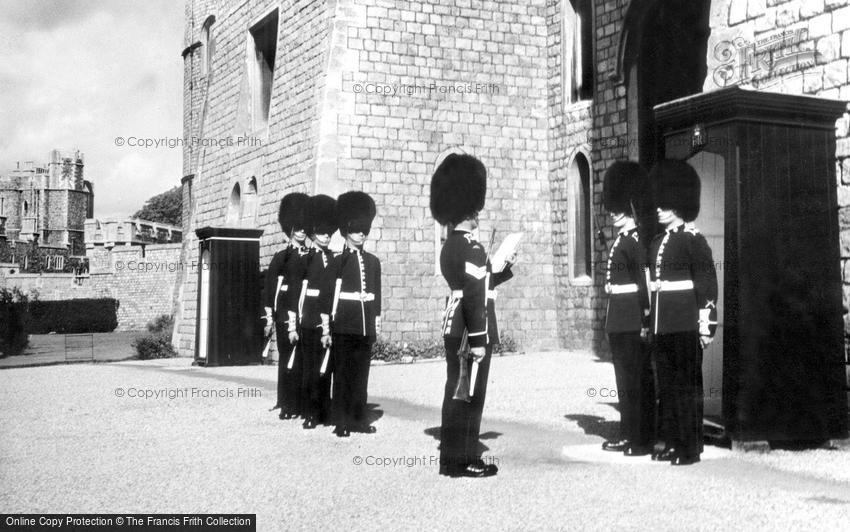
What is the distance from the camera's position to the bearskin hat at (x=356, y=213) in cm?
801

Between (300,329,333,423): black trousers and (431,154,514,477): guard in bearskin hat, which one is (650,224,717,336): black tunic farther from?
(300,329,333,423): black trousers

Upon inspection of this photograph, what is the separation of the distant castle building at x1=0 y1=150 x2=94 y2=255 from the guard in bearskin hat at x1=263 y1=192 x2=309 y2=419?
229 cm

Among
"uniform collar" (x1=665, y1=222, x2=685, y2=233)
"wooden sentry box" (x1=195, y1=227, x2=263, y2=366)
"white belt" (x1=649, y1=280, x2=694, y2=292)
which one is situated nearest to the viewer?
"white belt" (x1=649, y1=280, x2=694, y2=292)

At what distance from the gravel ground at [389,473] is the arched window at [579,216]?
20.4ft

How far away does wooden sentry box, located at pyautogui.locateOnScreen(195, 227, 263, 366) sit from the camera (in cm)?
1552

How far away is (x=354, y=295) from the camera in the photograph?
7.82 m

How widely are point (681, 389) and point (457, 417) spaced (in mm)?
1549

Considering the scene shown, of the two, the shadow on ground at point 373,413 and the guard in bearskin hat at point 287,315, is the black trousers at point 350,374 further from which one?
the guard in bearskin hat at point 287,315

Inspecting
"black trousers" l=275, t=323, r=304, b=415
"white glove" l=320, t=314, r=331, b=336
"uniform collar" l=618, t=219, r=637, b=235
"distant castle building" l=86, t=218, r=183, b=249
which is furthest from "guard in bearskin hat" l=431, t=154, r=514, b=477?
"distant castle building" l=86, t=218, r=183, b=249

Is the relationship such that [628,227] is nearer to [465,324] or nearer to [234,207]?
[465,324]

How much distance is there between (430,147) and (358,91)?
1.50 meters

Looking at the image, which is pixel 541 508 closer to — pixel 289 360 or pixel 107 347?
pixel 289 360

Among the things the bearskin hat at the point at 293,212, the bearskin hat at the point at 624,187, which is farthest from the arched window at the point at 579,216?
the bearskin hat at the point at 624,187

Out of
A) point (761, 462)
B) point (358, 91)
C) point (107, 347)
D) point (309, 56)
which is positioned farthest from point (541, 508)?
point (107, 347)
